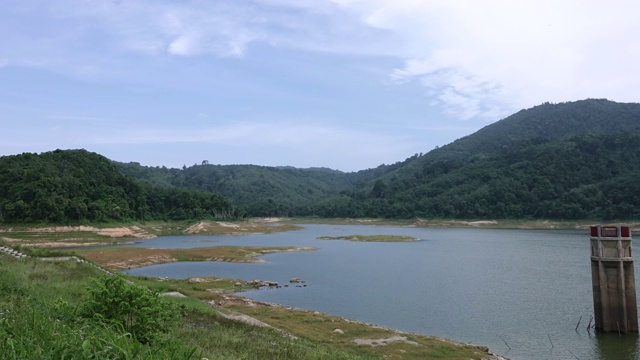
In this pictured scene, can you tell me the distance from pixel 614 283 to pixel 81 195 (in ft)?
328

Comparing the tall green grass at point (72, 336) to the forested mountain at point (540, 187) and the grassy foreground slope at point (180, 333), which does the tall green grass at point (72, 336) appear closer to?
the grassy foreground slope at point (180, 333)

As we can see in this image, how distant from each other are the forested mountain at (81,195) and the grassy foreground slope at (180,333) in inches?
2606

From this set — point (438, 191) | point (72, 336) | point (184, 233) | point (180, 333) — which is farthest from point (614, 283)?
point (438, 191)

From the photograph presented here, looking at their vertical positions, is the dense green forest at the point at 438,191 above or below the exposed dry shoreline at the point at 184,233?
above

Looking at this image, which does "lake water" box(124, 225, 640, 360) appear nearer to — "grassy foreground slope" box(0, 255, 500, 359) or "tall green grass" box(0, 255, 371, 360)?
"grassy foreground slope" box(0, 255, 500, 359)

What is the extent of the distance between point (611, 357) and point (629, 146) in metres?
148

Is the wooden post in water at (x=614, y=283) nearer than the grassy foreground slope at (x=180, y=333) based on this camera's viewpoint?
No

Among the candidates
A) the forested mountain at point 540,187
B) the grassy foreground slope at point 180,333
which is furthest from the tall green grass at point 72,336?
the forested mountain at point 540,187

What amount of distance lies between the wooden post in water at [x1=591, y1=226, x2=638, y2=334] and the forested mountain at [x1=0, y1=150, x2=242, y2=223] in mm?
87374

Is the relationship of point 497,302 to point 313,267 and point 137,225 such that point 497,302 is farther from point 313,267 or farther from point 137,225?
point 137,225

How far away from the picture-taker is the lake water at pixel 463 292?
2438cm

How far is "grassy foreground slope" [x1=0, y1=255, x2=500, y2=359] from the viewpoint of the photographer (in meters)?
5.14

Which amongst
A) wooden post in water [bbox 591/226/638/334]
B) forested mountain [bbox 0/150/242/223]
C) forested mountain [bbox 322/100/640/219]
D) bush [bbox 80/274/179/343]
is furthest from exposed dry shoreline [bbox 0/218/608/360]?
bush [bbox 80/274/179/343]

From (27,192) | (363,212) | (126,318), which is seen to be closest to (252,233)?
(27,192)
